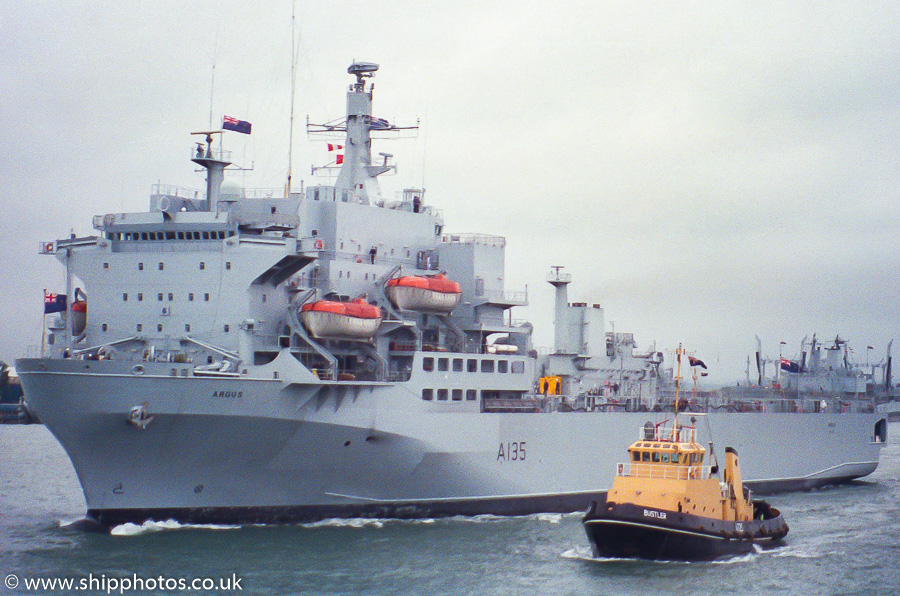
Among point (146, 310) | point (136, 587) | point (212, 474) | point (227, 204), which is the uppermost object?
point (227, 204)

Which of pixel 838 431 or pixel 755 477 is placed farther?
pixel 838 431

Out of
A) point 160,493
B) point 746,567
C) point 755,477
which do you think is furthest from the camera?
point 755,477

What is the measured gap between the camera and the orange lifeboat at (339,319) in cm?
2759

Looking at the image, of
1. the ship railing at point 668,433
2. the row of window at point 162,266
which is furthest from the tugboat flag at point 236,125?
the ship railing at point 668,433

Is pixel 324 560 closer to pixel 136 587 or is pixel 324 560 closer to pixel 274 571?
pixel 274 571

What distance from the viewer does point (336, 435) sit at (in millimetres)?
27766

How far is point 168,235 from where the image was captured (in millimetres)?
28594

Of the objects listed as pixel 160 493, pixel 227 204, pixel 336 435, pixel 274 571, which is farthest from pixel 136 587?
pixel 227 204

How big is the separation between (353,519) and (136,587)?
8.05 metres

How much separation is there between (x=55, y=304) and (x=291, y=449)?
26.4ft

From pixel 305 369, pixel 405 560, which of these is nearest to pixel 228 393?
pixel 305 369

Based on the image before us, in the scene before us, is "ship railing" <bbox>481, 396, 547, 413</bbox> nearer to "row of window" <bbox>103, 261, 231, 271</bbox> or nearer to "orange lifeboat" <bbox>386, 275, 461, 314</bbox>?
"orange lifeboat" <bbox>386, 275, 461, 314</bbox>

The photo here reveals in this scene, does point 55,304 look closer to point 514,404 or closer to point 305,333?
point 305,333

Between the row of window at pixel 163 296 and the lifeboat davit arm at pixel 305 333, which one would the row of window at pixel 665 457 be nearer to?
the lifeboat davit arm at pixel 305 333
